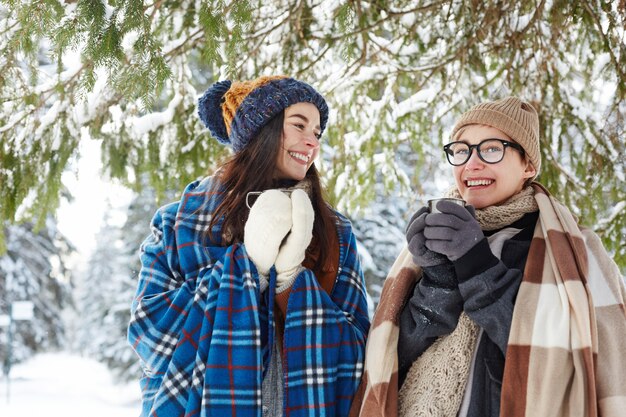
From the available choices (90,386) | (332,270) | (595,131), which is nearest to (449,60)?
(595,131)

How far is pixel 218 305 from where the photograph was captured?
2029 millimetres

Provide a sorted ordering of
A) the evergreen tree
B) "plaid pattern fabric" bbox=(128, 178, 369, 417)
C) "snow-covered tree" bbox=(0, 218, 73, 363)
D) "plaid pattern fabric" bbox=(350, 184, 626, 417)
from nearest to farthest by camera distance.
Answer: "plaid pattern fabric" bbox=(350, 184, 626, 417)
"plaid pattern fabric" bbox=(128, 178, 369, 417)
the evergreen tree
"snow-covered tree" bbox=(0, 218, 73, 363)

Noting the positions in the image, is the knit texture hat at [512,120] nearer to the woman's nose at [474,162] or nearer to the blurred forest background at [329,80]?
the woman's nose at [474,162]

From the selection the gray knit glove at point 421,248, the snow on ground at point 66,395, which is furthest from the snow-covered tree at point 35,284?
the gray knit glove at point 421,248

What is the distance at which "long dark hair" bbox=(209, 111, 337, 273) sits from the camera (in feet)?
7.48

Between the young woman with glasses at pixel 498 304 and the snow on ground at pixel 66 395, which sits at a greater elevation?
the young woman with glasses at pixel 498 304

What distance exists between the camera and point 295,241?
6.78 ft

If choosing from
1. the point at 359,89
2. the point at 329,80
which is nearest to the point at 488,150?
the point at 329,80

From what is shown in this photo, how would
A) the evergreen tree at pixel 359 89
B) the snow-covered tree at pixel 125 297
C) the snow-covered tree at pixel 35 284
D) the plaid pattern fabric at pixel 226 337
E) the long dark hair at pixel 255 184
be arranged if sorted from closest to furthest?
the plaid pattern fabric at pixel 226 337
the long dark hair at pixel 255 184
the evergreen tree at pixel 359 89
the snow-covered tree at pixel 35 284
the snow-covered tree at pixel 125 297

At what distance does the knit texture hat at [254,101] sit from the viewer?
7.61ft

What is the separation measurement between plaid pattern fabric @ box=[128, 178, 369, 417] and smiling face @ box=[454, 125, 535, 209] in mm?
595

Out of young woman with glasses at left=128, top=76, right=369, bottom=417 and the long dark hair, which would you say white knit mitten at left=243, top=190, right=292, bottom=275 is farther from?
the long dark hair

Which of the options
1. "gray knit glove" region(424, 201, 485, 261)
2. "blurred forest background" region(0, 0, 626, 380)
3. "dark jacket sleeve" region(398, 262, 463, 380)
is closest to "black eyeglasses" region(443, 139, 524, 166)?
"gray knit glove" region(424, 201, 485, 261)

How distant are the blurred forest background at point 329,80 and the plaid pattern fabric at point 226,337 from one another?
0.65 metres
